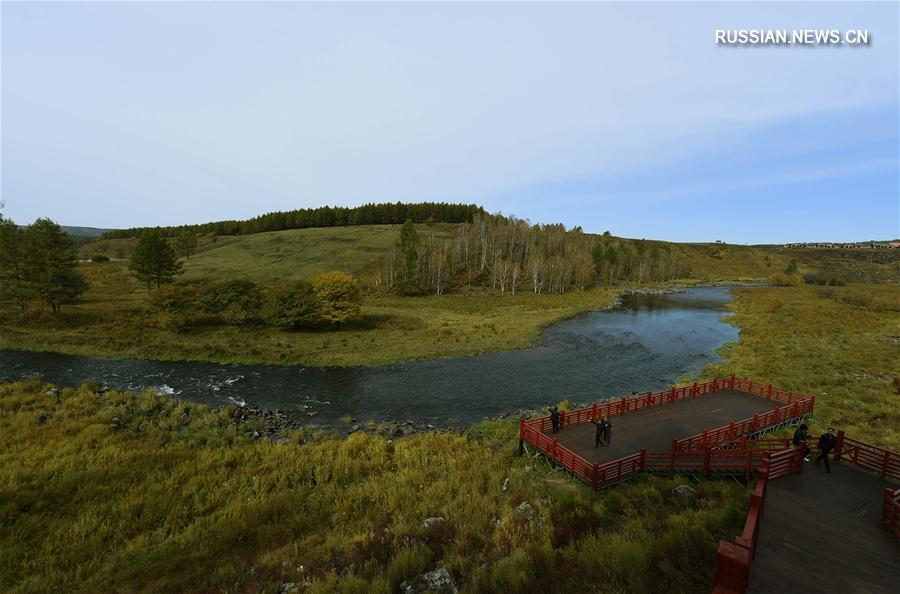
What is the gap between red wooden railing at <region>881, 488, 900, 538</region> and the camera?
11281mm

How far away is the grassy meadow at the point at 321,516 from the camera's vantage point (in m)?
11.6

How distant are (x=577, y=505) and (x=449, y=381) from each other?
64.8ft

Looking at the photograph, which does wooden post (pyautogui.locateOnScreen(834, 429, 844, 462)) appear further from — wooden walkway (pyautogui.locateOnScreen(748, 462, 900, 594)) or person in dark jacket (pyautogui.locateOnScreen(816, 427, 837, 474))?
wooden walkway (pyautogui.locateOnScreen(748, 462, 900, 594))

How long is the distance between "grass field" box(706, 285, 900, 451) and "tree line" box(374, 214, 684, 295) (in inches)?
1545

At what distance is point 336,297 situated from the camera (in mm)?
52938

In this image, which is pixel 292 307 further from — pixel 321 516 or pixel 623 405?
pixel 623 405

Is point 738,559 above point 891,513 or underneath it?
above

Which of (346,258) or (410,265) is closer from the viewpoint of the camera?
(410,265)

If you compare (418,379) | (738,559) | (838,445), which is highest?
(738,559)

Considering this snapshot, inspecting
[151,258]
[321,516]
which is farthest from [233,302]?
[321,516]

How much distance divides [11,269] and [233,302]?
29.1 m

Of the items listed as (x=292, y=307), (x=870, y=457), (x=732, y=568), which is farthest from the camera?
(x=292, y=307)

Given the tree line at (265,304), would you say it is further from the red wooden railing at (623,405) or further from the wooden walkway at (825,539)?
the wooden walkway at (825,539)

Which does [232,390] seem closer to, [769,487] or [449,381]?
[449,381]
